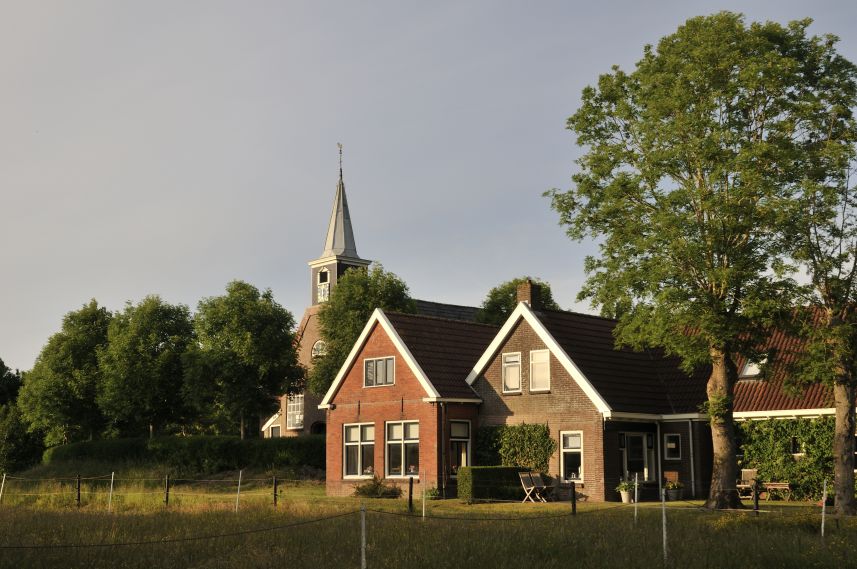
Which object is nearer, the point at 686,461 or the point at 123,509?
the point at 123,509

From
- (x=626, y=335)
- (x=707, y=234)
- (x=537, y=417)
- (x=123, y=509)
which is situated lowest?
(x=123, y=509)

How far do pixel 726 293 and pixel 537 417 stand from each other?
980 cm

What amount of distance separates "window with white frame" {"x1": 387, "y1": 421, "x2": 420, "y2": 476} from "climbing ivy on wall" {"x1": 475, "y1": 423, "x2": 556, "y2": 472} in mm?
2401

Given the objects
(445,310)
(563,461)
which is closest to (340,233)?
(445,310)

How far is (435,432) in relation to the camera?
37844mm

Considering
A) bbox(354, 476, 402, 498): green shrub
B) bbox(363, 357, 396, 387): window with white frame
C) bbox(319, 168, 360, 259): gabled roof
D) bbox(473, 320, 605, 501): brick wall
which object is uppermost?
bbox(319, 168, 360, 259): gabled roof

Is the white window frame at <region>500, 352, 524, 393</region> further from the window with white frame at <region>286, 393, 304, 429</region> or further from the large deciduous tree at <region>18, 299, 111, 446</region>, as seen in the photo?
the window with white frame at <region>286, 393, 304, 429</region>

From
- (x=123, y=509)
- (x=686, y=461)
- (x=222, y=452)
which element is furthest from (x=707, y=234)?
(x=222, y=452)

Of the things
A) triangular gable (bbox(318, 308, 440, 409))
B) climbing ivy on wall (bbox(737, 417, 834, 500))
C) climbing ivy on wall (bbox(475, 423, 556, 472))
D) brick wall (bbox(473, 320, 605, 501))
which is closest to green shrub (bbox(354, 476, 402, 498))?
climbing ivy on wall (bbox(475, 423, 556, 472))

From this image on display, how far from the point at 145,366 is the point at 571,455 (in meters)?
33.6

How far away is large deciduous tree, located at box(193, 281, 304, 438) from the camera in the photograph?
57156 mm

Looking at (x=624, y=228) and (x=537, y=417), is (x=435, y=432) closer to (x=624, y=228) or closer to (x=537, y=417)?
(x=537, y=417)

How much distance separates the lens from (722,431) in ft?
101

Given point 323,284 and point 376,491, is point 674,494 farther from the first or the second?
point 323,284
